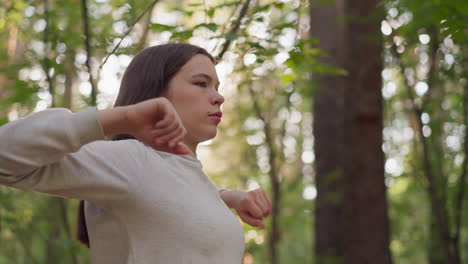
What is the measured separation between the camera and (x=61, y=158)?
1.19m

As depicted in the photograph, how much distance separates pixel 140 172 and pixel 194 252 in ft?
0.82

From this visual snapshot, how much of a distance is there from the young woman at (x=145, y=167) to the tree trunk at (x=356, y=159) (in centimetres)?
276

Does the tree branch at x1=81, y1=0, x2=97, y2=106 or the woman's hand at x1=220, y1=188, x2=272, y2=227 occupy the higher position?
the tree branch at x1=81, y1=0, x2=97, y2=106

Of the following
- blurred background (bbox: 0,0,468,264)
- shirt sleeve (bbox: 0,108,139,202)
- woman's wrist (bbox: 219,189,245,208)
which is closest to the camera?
shirt sleeve (bbox: 0,108,139,202)

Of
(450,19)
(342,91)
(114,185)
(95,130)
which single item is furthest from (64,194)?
(342,91)

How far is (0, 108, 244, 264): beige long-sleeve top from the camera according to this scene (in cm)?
116

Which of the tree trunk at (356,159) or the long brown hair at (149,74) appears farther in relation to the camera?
the tree trunk at (356,159)

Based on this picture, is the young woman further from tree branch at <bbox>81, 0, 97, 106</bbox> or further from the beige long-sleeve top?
tree branch at <bbox>81, 0, 97, 106</bbox>

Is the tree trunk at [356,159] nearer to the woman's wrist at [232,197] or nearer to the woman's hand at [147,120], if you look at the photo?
the woman's wrist at [232,197]

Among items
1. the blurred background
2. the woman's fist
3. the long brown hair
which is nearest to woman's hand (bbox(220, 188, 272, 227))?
the long brown hair

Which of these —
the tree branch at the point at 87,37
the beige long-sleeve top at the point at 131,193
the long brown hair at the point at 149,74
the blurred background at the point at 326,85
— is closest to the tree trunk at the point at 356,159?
the blurred background at the point at 326,85

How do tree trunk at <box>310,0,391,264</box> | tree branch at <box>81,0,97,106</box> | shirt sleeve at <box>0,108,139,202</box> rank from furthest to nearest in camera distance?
tree trunk at <box>310,0,391,264</box>, tree branch at <box>81,0,97,106</box>, shirt sleeve at <box>0,108,139,202</box>

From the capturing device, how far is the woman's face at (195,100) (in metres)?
1.68

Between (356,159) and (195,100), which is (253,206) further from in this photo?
(356,159)
